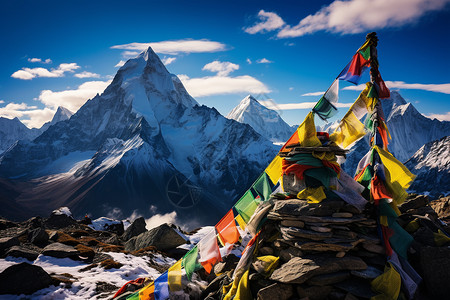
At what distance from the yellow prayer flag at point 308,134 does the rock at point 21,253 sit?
61.8 ft

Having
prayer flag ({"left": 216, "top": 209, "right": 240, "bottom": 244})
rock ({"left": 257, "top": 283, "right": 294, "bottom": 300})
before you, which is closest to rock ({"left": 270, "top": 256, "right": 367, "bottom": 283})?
rock ({"left": 257, "top": 283, "right": 294, "bottom": 300})

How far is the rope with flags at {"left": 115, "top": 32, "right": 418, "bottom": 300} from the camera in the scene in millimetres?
9508

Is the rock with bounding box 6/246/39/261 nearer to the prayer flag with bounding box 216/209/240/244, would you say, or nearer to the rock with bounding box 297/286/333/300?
the prayer flag with bounding box 216/209/240/244

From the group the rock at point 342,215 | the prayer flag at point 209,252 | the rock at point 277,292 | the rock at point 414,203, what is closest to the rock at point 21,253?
the prayer flag at point 209,252

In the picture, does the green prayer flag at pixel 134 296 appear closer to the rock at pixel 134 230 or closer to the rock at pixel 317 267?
the rock at pixel 317 267

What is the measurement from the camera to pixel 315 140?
10.8m

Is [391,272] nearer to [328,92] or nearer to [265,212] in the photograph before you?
[265,212]

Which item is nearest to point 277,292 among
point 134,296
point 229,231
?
point 229,231

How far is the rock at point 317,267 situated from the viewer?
8.85m

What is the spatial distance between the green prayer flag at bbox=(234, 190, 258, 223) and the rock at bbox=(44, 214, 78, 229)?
109ft

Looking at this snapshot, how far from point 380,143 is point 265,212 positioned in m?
4.93

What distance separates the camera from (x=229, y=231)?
12250 millimetres

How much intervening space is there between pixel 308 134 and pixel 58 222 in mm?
37752

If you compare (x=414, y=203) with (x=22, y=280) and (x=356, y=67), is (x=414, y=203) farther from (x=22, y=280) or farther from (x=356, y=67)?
(x=22, y=280)
